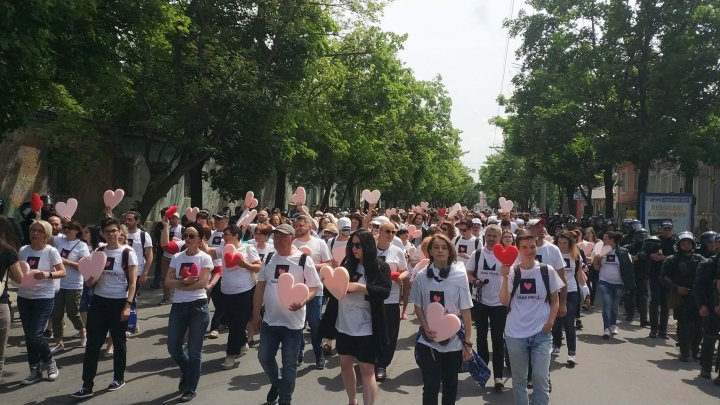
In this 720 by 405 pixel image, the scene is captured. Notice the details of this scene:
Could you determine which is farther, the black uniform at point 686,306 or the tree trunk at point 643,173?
the tree trunk at point 643,173

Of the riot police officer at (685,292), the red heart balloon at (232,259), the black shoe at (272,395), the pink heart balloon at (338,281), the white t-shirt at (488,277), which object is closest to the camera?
the pink heart balloon at (338,281)

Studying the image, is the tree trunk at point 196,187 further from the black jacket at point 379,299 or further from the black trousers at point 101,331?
the black jacket at point 379,299

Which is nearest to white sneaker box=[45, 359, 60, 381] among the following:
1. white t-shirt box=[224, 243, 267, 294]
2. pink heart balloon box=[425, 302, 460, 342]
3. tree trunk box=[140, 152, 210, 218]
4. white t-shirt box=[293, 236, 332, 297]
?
white t-shirt box=[224, 243, 267, 294]

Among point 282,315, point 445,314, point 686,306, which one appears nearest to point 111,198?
point 282,315

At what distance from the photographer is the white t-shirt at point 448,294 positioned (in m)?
5.38

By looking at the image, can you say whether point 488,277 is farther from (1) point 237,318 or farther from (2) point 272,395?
(1) point 237,318

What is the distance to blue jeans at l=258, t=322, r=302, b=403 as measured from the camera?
235 inches

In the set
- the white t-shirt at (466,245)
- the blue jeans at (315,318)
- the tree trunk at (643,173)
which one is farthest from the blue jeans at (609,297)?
the tree trunk at (643,173)

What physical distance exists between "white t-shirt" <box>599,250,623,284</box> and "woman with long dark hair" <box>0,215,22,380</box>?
326 inches

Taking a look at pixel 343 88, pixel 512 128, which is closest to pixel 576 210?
pixel 512 128

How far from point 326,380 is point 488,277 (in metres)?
2.15

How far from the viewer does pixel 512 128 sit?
Answer: 33.9 m

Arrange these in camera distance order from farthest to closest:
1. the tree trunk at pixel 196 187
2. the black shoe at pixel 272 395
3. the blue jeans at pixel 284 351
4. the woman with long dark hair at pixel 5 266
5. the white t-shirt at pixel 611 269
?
the tree trunk at pixel 196 187
the white t-shirt at pixel 611 269
the black shoe at pixel 272 395
the woman with long dark hair at pixel 5 266
the blue jeans at pixel 284 351

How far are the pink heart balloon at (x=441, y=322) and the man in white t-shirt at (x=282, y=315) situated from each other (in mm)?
1179
